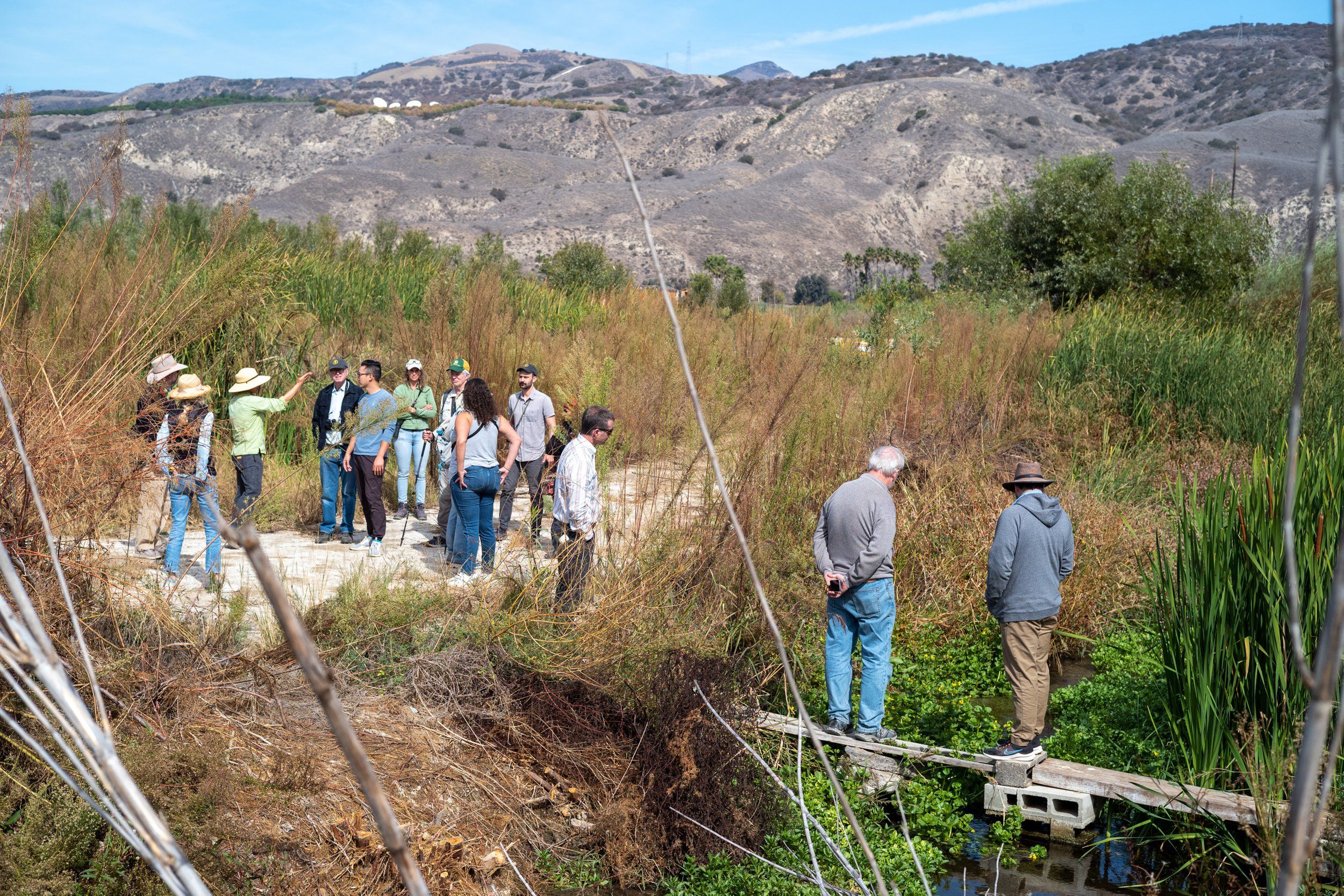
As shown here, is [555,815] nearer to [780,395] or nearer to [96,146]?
[780,395]

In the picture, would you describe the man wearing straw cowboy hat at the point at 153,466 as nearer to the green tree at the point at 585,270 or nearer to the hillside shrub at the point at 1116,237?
the green tree at the point at 585,270

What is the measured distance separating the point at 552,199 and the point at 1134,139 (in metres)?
53.4

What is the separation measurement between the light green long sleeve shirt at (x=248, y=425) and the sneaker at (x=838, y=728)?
5.18 m

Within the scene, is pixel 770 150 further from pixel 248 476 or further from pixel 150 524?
pixel 248 476

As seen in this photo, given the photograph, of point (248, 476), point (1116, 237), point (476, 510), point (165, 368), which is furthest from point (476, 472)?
point (1116, 237)

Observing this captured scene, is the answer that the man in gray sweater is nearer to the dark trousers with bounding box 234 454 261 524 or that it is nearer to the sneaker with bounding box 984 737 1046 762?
the sneaker with bounding box 984 737 1046 762

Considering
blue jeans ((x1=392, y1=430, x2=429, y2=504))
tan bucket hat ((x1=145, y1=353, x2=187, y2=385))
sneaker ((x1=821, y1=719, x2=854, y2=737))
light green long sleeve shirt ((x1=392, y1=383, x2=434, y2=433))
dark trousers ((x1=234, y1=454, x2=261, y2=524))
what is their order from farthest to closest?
blue jeans ((x1=392, y1=430, x2=429, y2=504)), light green long sleeve shirt ((x1=392, y1=383, x2=434, y2=433)), dark trousers ((x1=234, y1=454, x2=261, y2=524)), tan bucket hat ((x1=145, y1=353, x2=187, y2=385)), sneaker ((x1=821, y1=719, x2=854, y2=737))

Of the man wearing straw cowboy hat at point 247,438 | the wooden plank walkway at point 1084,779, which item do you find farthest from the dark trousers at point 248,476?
the wooden plank walkway at point 1084,779

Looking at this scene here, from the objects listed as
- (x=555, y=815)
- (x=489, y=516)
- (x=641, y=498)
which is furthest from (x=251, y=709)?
(x=489, y=516)

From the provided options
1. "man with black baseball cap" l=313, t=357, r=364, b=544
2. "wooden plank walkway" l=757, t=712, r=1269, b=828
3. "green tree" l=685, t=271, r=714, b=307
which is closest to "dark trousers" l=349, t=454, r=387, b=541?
"man with black baseball cap" l=313, t=357, r=364, b=544

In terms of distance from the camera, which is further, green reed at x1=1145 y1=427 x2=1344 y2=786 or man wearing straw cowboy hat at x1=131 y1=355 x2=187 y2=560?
man wearing straw cowboy hat at x1=131 y1=355 x2=187 y2=560

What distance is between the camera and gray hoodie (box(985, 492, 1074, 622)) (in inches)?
230

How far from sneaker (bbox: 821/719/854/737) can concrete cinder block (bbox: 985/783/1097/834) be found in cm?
88

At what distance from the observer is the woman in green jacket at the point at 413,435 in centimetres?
1012
